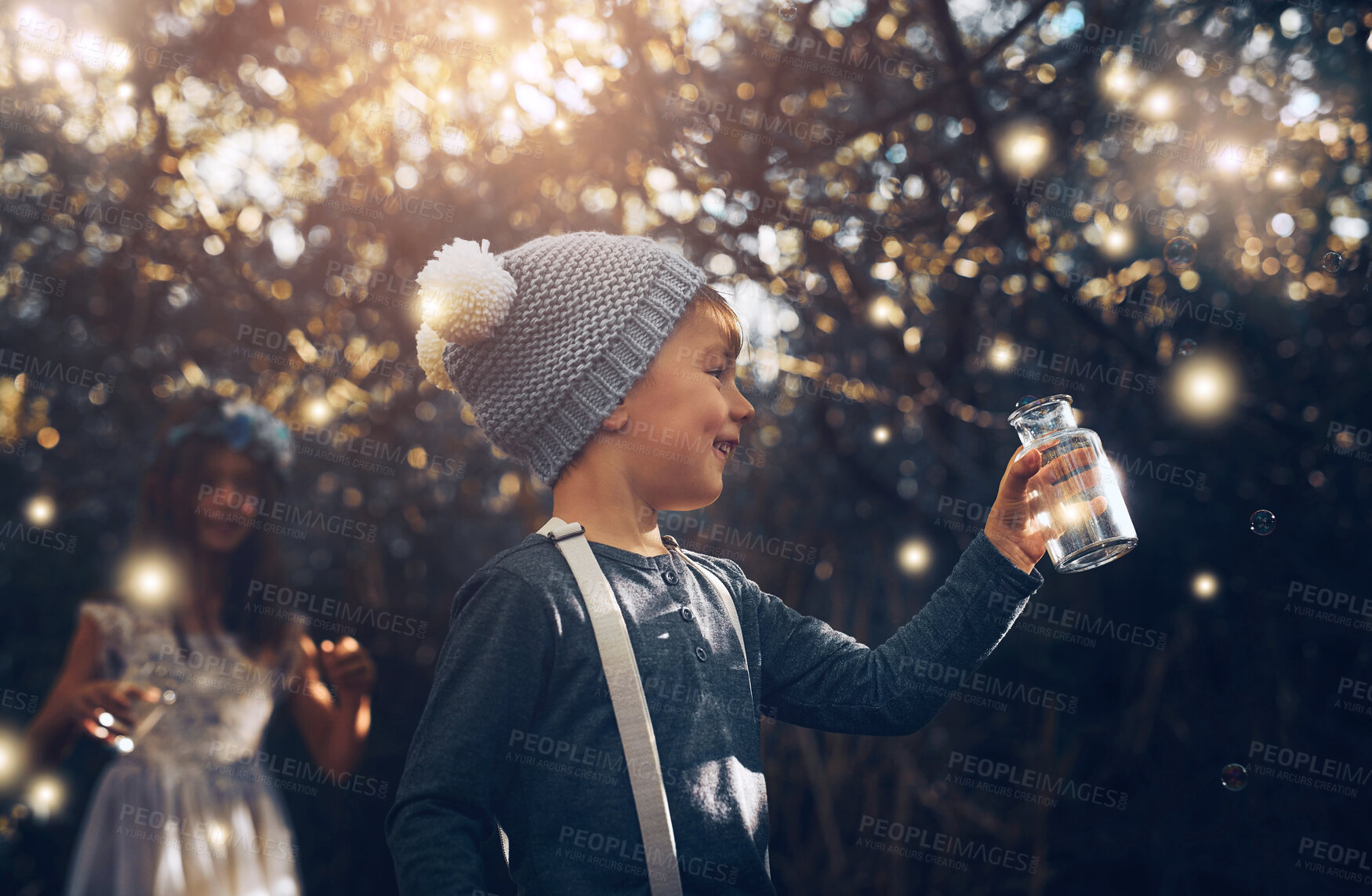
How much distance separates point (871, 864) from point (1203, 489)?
4.24 ft

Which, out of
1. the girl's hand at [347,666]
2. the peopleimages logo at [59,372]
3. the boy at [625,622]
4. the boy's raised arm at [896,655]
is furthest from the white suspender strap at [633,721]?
the peopleimages logo at [59,372]

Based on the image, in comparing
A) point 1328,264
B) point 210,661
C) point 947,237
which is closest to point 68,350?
point 210,661

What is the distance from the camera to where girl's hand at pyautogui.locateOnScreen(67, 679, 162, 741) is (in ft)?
6.28

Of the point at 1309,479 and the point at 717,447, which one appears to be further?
the point at 1309,479

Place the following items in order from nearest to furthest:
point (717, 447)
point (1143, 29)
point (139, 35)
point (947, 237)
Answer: point (717, 447)
point (1143, 29)
point (947, 237)
point (139, 35)

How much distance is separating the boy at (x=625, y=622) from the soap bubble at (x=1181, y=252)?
116 cm

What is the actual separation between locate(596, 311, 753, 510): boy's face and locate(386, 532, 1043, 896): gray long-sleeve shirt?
0.38 feet

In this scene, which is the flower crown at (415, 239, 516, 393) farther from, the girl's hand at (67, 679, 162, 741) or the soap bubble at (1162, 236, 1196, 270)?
the soap bubble at (1162, 236, 1196, 270)

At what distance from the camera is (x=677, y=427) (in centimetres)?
121

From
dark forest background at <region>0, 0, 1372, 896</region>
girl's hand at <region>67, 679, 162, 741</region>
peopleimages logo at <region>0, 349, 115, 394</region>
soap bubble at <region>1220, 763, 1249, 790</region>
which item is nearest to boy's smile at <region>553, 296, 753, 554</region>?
dark forest background at <region>0, 0, 1372, 896</region>

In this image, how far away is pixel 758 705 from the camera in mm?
1284

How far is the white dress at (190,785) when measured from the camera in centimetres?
188

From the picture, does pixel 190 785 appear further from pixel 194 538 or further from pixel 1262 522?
pixel 1262 522

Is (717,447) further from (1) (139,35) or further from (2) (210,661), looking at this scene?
(1) (139,35)
